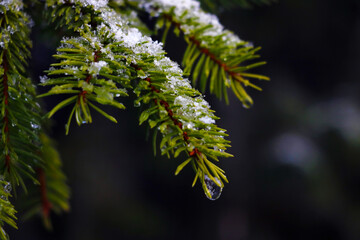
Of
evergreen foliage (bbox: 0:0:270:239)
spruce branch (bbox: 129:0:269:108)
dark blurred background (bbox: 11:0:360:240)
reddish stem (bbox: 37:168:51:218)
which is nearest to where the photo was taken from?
evergreen foliage (bbox: 0:0:270:239)

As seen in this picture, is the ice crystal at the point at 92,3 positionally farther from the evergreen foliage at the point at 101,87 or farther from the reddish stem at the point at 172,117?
the reddish stem at the point at 172,117

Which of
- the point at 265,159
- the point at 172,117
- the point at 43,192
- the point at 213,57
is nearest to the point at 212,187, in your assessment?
the point at 172,117

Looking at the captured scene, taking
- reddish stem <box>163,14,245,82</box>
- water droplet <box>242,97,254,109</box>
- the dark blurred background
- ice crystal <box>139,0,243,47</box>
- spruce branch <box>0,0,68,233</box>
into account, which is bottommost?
the dark blurred background

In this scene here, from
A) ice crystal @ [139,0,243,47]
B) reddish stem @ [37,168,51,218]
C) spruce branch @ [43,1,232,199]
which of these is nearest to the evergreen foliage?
spruce branch @ [43,1,232,199]

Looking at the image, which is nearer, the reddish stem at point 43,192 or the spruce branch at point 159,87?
the spruce branch at point 159,87

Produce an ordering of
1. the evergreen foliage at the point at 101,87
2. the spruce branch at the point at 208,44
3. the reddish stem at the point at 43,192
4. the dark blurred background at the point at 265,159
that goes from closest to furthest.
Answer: the evergreen foliage at the point at 101,87 → the spruce branch at the point at 208,44 → the reddish stem at the point at 43,192 → the dark blurred background at the point at 265,159

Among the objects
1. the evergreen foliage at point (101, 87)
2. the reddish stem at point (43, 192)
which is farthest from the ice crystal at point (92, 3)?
the reddish stem at point (43, 192)

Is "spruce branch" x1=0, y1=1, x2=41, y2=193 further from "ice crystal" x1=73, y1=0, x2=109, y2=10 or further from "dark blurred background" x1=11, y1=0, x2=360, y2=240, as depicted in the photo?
"dark blurred background" x1=11, y1=0, x2=360, y2=240

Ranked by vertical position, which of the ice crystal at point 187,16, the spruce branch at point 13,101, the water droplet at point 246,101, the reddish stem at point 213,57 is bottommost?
the spruce branch at point 13,101

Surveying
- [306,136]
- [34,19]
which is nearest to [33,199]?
[34,19]
